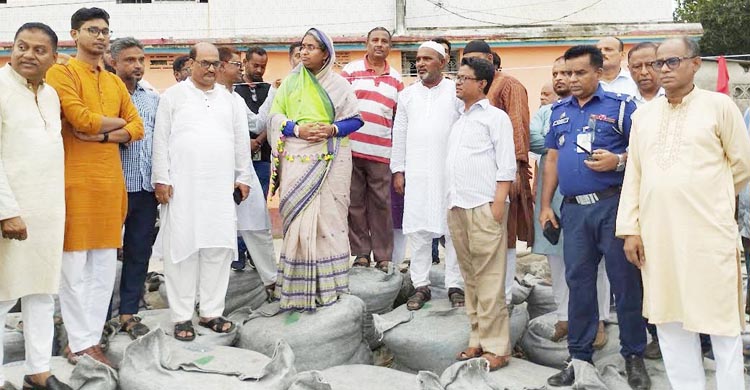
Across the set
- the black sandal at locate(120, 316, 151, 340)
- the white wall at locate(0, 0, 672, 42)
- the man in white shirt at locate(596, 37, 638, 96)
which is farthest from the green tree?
the black sandal at locate(120, 316, 151, 340)

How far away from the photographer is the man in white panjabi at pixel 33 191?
3.69m

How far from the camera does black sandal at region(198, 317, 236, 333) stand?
4750mm

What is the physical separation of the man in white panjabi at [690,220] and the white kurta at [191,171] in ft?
7.98

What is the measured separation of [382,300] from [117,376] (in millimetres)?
2019

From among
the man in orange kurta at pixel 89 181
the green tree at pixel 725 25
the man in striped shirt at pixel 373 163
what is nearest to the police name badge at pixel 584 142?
the man in striped shirt at pixel 373 163

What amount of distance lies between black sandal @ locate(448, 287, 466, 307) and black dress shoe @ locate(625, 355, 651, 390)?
1222 millimetres

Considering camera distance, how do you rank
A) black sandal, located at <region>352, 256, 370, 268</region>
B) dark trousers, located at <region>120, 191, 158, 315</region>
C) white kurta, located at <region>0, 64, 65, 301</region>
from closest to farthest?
1. white kurta, located at <region>0, 64, 65, 301</region>
2. dark trousers, located at <region>120, 191, 158, 315</region>
3. black sandal, located at <region>352, 256, 370, 268</region>

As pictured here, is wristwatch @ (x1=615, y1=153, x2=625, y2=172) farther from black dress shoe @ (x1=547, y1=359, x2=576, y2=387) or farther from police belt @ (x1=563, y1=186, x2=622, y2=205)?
black dress shoe @ (x1=547, y1=359, x2=576, y2=387)

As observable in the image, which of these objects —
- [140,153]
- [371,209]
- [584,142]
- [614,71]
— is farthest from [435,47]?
[140,153]

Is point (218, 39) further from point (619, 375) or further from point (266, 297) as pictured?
point (619, 375)

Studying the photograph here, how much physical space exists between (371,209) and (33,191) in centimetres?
262

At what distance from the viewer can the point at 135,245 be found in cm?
472

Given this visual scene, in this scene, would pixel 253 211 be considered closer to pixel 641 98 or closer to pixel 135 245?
pixel 135 245

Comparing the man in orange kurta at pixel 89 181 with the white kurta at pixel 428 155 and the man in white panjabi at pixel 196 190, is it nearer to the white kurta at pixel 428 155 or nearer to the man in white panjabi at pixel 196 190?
the man in white panjabi at pixel 196 190
